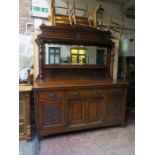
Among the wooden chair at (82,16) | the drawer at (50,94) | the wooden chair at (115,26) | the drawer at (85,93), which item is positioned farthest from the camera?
the wooden chair at (115,26)

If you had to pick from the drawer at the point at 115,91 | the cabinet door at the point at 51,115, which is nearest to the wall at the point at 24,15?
the cabinet door at the point at 51,115

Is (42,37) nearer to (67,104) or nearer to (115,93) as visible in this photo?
(67,104)

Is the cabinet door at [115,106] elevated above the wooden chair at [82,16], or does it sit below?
below

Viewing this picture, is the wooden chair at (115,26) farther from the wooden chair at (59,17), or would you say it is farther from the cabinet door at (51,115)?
the cabinet door at (51,115)

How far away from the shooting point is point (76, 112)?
2.54 m

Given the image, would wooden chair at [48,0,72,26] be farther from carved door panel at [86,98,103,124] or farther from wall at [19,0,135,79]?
carved door panel at [86,98,103,124]

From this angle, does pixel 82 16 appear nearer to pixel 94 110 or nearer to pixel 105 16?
pixel 105 16

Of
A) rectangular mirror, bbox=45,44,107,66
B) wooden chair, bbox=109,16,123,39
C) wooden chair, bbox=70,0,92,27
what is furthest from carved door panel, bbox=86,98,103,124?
wooden chair, bbox=109,16,123,39

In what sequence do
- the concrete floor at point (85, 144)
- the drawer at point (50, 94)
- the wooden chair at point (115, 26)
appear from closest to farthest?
the concrete floor at point (85, 144) → the drawer at point (50, 94) → the wooden chair at point (115, 26)

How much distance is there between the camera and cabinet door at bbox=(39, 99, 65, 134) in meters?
2.35

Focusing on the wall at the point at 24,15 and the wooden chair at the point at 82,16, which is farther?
the wooden chair at the point at 82,16

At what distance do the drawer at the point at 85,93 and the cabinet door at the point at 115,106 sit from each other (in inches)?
7.3

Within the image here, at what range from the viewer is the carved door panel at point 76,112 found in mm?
2493
